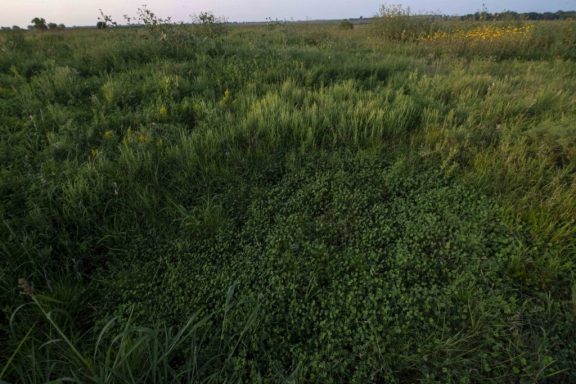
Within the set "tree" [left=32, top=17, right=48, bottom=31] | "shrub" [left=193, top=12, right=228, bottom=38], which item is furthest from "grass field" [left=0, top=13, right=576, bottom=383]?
"tree" [left=32, top=17, right=48, bottom=31]

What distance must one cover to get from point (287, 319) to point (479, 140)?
251 cm

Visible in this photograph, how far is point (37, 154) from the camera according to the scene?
2.78 m

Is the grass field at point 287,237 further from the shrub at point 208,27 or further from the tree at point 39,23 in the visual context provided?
the tree at point 39,23

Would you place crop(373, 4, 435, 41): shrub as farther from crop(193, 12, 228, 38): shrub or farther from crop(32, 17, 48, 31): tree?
crop(32, 17, 48, 31): tree

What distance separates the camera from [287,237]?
7.02 feet

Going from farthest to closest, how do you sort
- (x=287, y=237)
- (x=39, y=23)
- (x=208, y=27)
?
1. (x=39, y=23)
2. (x=208, y=27)
3. (x=287, y=237)

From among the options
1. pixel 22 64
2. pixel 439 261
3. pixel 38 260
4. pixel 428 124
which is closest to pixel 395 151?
pixel 428 124

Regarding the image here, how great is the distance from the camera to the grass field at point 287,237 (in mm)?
1535

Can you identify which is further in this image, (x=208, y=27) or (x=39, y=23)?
(x=39, y=23)

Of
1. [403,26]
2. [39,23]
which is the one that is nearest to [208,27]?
[403,26]

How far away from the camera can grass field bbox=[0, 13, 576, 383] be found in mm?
1535

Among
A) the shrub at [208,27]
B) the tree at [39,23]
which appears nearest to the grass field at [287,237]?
the shrub at [208,27]

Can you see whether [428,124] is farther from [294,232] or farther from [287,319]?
[287,319]

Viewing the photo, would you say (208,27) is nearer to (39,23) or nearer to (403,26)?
(403,26)
